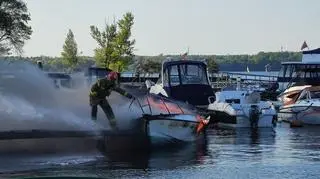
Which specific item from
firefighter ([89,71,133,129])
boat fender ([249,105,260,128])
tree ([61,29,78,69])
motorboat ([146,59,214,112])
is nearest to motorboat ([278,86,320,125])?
boat fender ([249,105,260,128])

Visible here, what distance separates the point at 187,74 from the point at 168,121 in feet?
57.6

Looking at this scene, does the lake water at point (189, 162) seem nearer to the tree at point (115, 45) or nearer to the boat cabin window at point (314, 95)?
the boat cabin window at point (314, 95)

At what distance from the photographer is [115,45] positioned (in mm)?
73938

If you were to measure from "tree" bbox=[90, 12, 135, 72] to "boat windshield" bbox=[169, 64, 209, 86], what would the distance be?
34248mm

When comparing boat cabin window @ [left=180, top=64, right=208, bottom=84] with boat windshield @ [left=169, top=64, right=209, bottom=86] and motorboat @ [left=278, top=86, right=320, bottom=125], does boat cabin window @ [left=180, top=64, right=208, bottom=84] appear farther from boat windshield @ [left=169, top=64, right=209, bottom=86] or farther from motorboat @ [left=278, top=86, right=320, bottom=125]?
motorboat @ [left=278, top=86, right=320, bottom=125]

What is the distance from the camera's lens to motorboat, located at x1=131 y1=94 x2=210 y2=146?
2103cm

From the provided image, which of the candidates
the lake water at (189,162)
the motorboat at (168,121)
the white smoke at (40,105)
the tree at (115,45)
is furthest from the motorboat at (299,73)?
the white smoke at (40,105)

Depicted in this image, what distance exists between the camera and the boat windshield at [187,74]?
3838 centimetres

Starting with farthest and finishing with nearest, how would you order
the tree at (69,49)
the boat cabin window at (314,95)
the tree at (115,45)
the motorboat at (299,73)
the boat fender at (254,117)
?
1. the tree at (69,49)
2. the tree at (115,45)
3. the motorboat at (299,73)
4. the boat cabin window at (314,95)
5. the boat fender at (254,117)

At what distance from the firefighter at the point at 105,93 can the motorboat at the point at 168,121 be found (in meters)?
0.94

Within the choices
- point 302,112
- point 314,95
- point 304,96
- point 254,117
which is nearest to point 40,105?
point 254,117

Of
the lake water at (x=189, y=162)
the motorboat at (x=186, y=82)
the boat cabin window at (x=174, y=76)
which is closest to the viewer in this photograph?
the lake water at (x=189, y=162)

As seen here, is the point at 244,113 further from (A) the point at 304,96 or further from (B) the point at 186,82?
(A) the point at 304,96

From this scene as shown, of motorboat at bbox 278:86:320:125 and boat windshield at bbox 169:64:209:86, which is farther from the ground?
boat windshield at bbox 169:64:209:86
